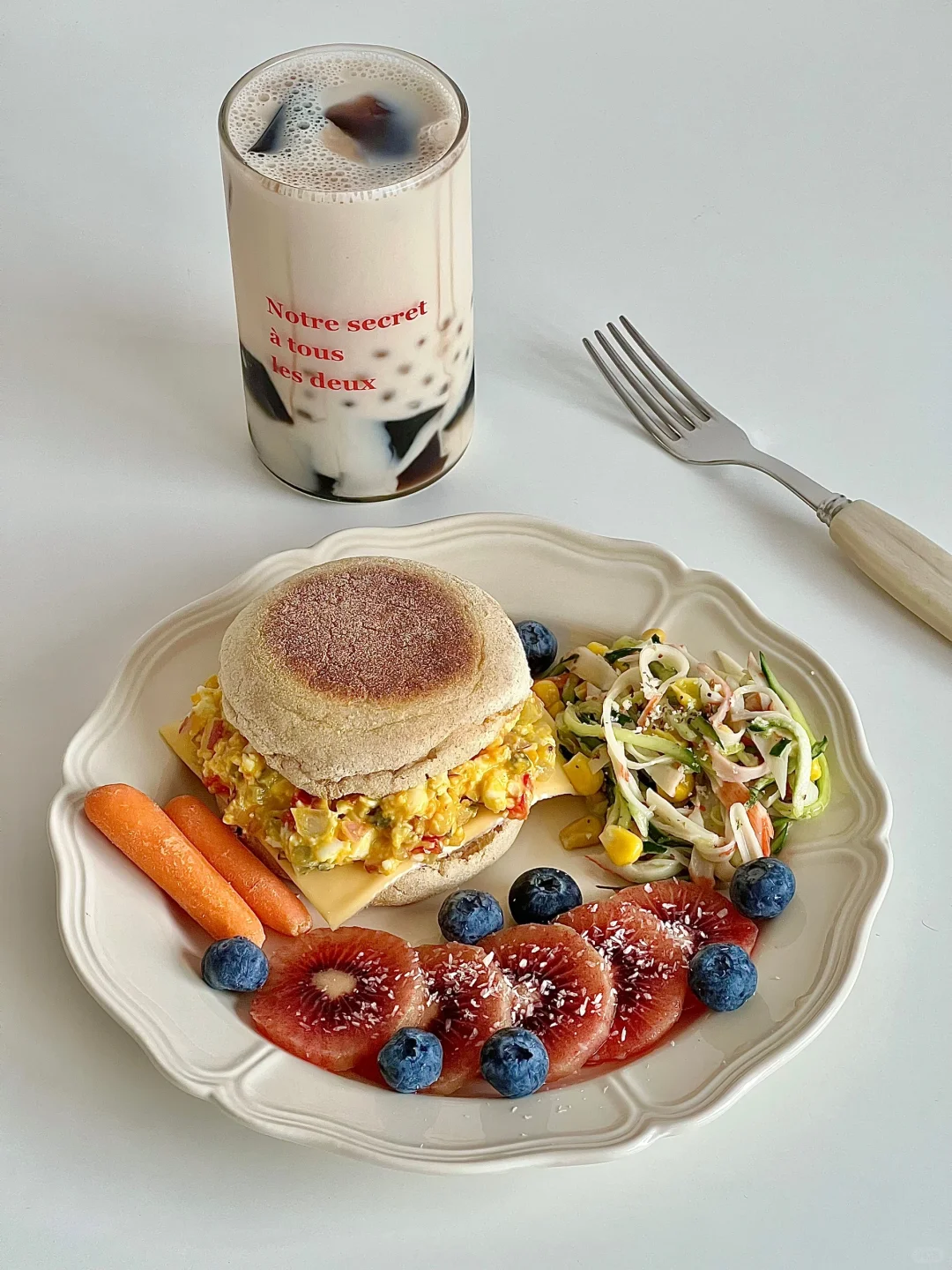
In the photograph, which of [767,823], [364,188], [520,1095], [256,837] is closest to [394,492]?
[364,188]

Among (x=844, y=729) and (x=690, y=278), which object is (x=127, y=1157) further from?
(x=690, y=278)

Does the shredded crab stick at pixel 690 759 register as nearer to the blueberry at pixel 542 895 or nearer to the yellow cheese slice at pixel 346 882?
the blueberry at pixel 542 895

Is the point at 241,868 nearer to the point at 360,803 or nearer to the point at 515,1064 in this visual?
the point at 360,803

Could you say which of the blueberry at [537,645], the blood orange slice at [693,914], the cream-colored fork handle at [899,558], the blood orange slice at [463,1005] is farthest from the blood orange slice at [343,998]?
the cream-colored fork handle at [899,558]

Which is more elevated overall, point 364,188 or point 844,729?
point 364,188

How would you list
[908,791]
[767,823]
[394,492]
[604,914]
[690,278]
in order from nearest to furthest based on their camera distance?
[604,914] < [767,823] < [908,791] < [394,492] < [690,278]

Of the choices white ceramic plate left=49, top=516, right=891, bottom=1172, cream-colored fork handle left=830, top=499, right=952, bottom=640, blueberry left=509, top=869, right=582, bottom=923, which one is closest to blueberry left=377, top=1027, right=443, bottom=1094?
white ceramic plate left=49, top=516, right=891, bottom=1172

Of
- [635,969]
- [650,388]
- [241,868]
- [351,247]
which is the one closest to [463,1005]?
[635,969]
